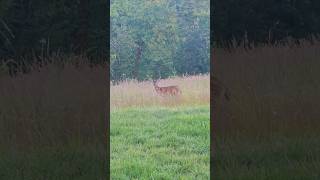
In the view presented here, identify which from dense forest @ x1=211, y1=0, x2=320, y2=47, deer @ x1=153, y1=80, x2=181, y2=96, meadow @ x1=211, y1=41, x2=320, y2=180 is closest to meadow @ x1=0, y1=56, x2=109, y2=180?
deer @ x1=153, y1=80, x2=181, y2=96

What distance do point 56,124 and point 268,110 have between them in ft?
4.70

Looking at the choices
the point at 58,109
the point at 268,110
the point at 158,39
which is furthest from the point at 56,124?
the point at 268,110

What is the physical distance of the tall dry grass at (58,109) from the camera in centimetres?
377

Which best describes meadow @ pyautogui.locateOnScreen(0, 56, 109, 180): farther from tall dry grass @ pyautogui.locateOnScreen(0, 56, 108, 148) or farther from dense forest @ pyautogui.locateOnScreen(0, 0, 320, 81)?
dense forest @ pyautogui.locateOnScreen(0, 0, 320, 81)

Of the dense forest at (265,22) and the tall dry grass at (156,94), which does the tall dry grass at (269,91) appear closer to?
the dense forest at (265,22)

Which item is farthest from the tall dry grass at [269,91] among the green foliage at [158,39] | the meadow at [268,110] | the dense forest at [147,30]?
the green foliage at [158,39]

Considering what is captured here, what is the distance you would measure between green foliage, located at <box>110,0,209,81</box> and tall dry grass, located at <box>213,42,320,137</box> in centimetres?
40

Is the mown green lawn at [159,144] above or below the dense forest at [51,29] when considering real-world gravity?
below

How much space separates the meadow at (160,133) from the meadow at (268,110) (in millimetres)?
222

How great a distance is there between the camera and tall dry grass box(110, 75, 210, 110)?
3.52 metres

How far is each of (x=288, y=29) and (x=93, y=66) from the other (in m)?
1.42

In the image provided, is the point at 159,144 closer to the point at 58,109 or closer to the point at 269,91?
the point at 58,109

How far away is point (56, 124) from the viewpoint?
12.5ft

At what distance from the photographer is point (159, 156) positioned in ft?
11.7
